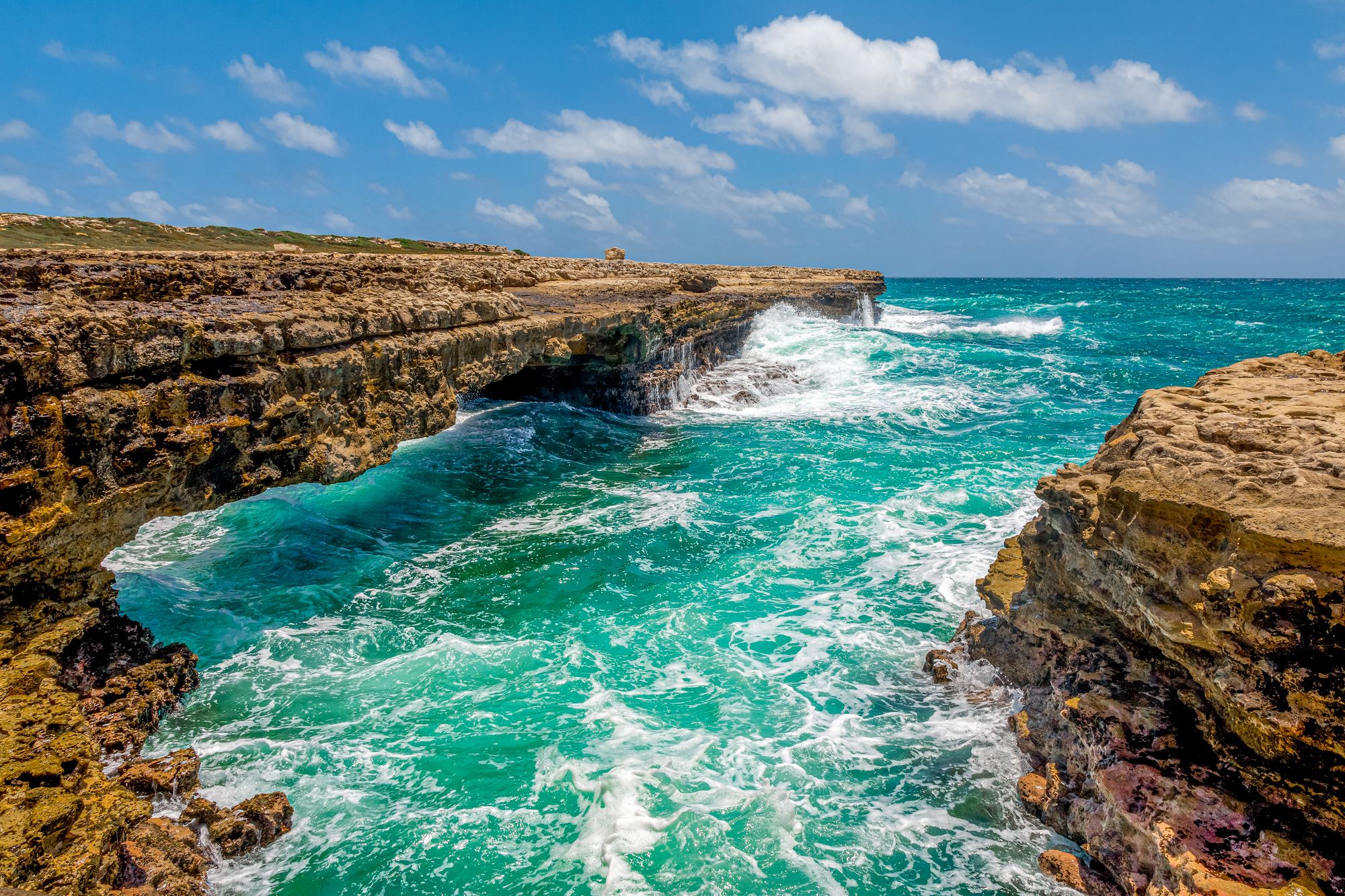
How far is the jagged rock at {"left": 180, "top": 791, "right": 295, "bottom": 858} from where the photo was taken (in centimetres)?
516

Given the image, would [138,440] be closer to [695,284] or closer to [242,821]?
[242,821]

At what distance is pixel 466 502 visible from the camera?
1326cm

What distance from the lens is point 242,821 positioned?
5281 millimetres

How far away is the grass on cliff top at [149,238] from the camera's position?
13.5 metres

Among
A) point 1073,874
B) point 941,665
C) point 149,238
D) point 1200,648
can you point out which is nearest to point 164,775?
point 1073,874

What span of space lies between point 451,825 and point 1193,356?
38074mm

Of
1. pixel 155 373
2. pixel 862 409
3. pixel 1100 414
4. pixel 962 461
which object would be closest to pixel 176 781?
pixel 155 373

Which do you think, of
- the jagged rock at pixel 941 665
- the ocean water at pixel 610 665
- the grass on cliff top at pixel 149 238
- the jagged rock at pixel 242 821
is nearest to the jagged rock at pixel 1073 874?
the ocean water at pixel 610 665

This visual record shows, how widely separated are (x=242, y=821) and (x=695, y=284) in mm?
22320

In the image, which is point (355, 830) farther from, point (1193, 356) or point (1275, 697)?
point (1193, 356)

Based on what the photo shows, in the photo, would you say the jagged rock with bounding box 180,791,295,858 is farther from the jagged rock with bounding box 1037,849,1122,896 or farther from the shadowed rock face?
the jagged rock with bounding box 1037,849,1122,896

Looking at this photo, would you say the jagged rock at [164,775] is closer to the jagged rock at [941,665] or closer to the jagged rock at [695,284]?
the jagged rock at [941,665]

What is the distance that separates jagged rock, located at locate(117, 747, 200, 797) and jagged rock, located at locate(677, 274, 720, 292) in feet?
69.2

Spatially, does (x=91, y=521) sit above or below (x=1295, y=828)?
above
